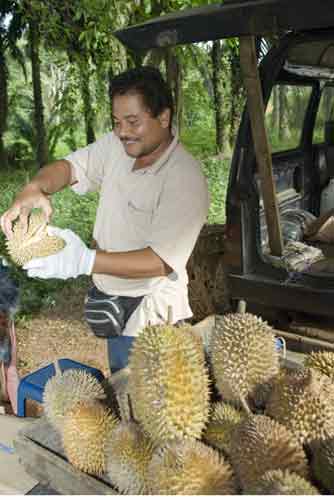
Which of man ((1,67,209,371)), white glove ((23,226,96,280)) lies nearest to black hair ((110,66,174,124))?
man ((1,67,209,371))

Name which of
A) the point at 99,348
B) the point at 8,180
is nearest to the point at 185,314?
the point at 99,348

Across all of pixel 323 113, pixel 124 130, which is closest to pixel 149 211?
pixel 124 130

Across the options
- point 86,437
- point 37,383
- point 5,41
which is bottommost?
point 37,383

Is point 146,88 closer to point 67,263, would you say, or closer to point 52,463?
point 67,263

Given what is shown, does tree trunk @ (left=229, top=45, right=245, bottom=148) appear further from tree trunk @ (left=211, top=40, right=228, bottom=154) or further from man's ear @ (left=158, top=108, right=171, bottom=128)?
man's ear @ (left=158, top=108, right=171, bottom=128)

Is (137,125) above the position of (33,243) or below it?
above

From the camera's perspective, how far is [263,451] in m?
0.97

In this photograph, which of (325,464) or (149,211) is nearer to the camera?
(325,464)

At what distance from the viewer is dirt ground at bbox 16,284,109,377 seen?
4023 mm

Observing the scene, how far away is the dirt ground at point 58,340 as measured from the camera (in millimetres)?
4023

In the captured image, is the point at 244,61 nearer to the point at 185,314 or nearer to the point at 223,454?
the point at 185,314

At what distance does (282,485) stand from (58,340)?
147 inches

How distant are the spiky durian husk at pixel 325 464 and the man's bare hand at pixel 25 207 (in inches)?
51.0

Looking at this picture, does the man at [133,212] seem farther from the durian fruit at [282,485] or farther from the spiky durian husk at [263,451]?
the durian fruit at [282,485]
